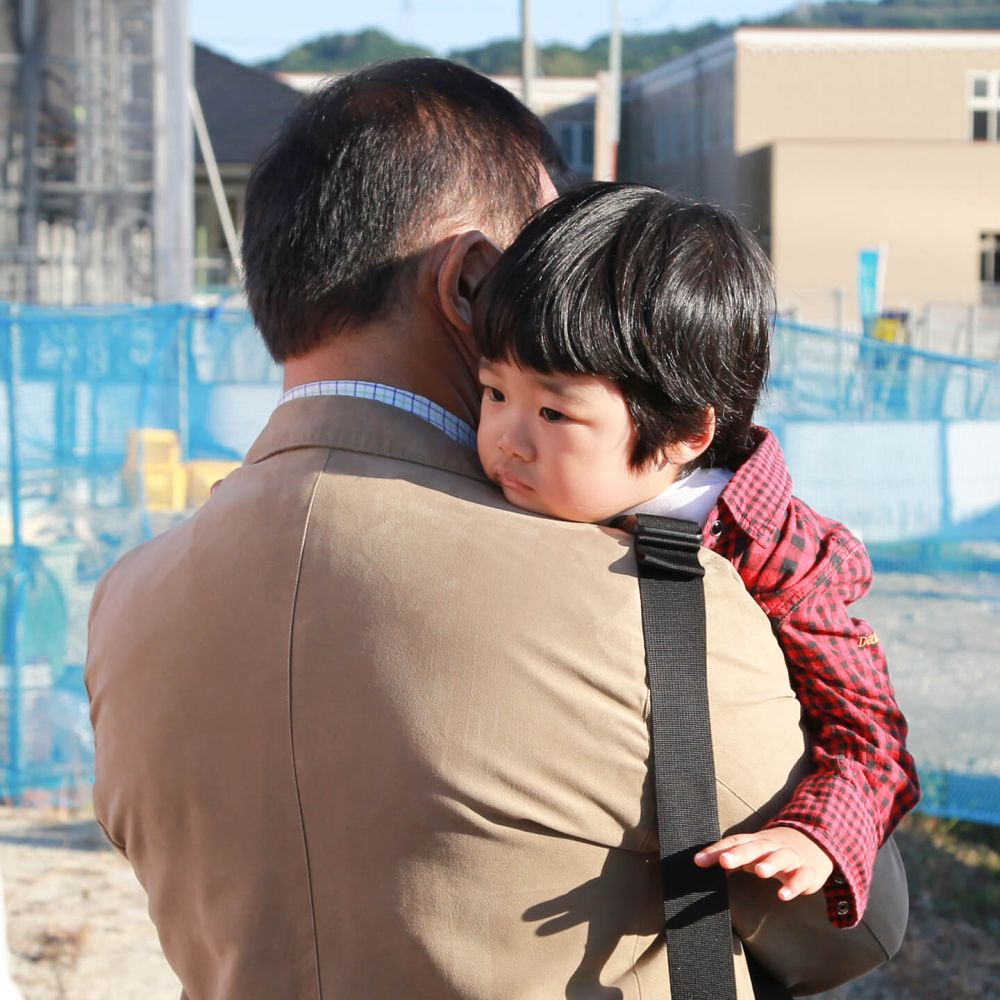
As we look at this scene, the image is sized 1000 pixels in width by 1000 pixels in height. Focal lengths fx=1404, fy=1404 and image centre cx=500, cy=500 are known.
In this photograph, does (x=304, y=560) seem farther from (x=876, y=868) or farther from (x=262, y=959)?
(x=876, y=868)

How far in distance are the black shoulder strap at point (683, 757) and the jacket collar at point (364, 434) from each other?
29 cm

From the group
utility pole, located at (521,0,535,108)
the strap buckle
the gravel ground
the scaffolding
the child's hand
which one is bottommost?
the gravel ground

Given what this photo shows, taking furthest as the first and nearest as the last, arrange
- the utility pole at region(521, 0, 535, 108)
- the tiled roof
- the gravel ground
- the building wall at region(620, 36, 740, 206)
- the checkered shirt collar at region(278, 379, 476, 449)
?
1. the building wall at region(620, 36, 740, 206)
2. the tiled roof
3. the utility pole at region(521, 0, 535, 108)
4. the gravel ground
5. the checkered shirt collar at region(278, 379, 476, 449)

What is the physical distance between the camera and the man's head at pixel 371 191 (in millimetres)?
1588

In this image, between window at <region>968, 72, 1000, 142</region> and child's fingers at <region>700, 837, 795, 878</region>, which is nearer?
child's fingers at <region>700, 837, 795, 878</region>

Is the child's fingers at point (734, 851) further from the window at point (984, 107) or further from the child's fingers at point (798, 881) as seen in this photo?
A: the window at point (984, 107)

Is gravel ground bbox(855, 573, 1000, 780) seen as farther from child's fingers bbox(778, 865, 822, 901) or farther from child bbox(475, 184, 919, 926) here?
child's fingers bbox(778, 865, 822, 901)

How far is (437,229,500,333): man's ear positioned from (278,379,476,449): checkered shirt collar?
106 mm

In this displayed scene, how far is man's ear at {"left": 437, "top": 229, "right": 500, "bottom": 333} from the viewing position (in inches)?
62.8

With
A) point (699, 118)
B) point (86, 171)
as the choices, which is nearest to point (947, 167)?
point (699, 118)

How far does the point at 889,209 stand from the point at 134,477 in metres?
35.3

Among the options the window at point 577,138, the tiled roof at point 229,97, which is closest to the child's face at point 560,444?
the tiled roof at point 229,97

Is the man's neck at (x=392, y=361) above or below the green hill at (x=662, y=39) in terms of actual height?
below

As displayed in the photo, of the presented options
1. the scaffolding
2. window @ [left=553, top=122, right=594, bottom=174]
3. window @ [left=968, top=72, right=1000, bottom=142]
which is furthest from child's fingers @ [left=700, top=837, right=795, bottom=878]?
window @ [left=553, top=122, right=594, bottom=174]
